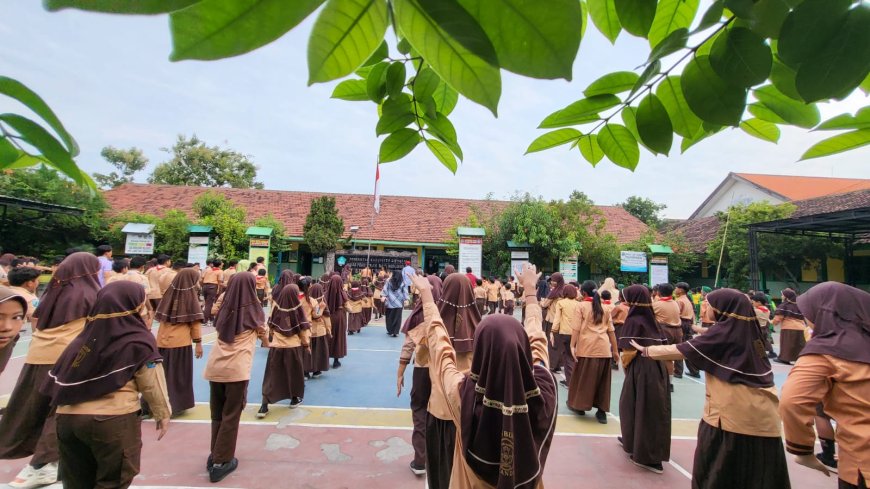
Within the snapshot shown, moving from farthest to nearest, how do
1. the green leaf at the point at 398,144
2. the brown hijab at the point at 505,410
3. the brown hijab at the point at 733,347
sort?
1. the brown hijab at the point at 733,347
2. the brown hijab at the point at 505,410
3. the green leaf at the point at 398,144

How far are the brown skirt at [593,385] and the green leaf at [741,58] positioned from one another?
4.78 meters

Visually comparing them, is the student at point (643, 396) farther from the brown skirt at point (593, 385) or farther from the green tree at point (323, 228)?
the green tree at point (323, 228)

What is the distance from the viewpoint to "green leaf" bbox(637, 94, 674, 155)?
857mm

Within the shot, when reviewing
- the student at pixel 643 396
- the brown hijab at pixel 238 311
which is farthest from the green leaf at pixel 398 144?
the student at pixel 643 396

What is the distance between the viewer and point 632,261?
14.6m

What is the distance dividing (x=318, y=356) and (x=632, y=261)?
12.1 meters

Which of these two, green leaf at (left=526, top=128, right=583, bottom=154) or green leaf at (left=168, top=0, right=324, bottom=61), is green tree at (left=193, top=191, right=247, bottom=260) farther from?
green leaf at (left=168, top=0, right=324, bottom=61)

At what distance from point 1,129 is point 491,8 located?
702 mm

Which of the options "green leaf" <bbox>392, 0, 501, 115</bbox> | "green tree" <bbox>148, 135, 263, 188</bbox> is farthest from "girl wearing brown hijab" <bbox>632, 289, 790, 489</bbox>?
"green tree" <bbox>148, 135, 263, 188</bbox>

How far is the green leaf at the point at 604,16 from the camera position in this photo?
0.80m

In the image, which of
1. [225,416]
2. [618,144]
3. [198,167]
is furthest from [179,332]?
[198,167]

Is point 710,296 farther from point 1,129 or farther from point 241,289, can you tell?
point 241,289

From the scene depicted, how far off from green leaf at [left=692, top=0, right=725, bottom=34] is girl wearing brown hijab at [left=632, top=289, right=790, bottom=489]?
2.93 metres

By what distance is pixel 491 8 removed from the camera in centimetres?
43
